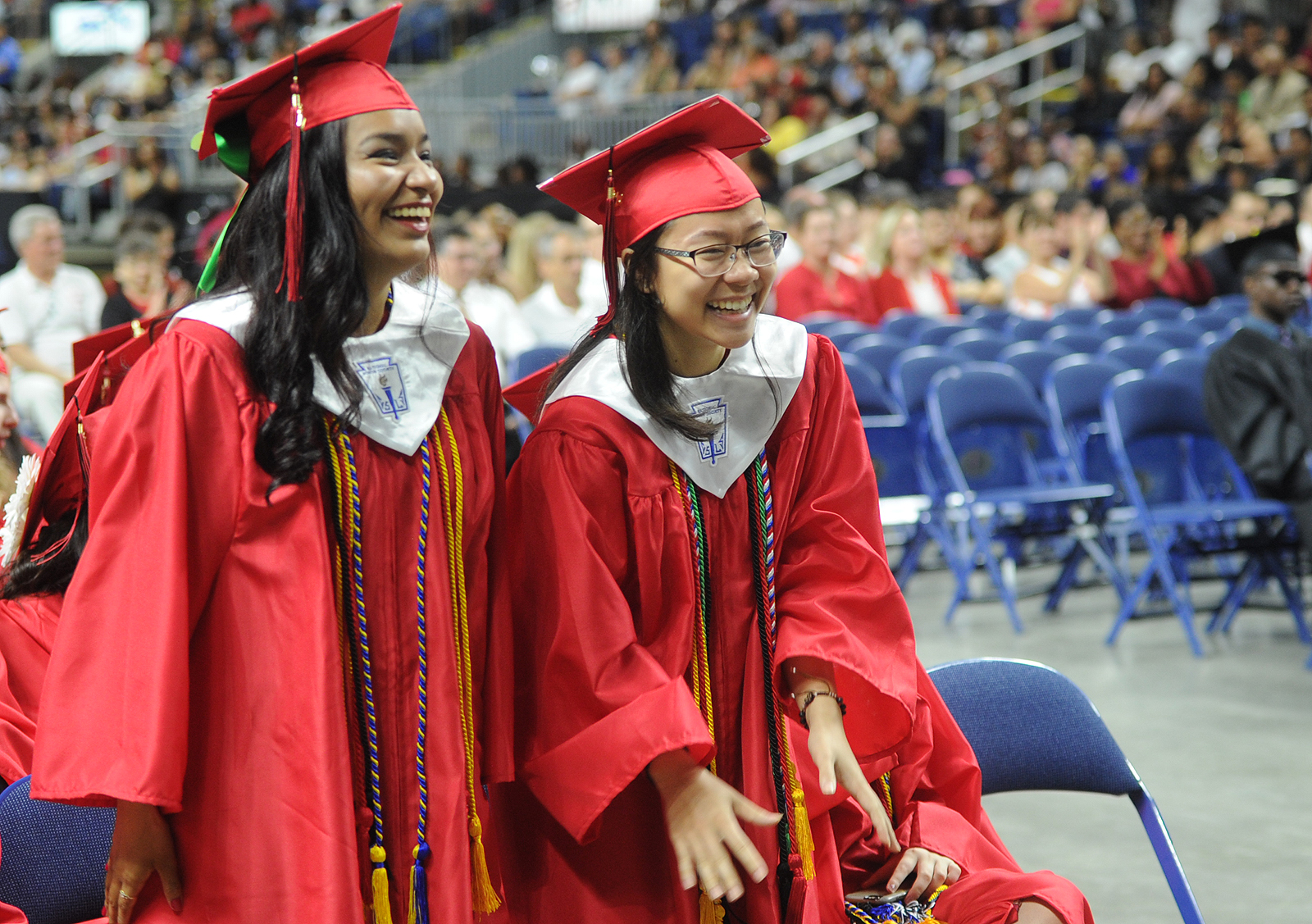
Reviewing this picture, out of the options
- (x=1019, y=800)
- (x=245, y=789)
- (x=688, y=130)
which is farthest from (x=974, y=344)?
(x=245, y=789)

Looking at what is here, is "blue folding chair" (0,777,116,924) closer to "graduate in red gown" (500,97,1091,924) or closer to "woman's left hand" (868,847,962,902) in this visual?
"graduate in red gown" (500,97,1091,924)

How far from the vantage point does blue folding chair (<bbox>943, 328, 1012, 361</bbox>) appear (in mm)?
6547

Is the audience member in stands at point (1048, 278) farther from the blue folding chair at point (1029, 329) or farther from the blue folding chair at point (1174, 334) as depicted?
the blue folding chair at point (1174, 334)

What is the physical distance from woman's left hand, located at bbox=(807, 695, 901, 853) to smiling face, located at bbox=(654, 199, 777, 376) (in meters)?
0.50

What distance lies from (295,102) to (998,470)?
4511 millimetres

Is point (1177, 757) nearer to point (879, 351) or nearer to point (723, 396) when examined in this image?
point (723, 396)

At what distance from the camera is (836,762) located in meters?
1.69

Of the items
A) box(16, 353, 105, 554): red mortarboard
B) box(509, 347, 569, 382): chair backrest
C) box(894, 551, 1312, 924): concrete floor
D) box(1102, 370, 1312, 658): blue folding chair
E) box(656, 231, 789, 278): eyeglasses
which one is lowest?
box(894, 551, 1312, 924): concrete floor

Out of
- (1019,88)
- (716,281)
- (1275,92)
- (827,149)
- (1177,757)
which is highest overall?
(1019,88)

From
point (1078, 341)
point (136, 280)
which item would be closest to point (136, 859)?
point (136, 280)

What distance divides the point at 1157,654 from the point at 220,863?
412 cm

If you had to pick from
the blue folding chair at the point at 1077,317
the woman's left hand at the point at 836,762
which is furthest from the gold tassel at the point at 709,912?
the blue folding chair at the point at 1077,317

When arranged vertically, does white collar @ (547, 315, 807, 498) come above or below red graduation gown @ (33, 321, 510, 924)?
above

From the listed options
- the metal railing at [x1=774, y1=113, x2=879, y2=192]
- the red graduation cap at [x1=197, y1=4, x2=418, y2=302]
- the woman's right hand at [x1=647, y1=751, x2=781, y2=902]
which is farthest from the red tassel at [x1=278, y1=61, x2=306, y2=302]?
the metal railing at [x1=774, y1=113, x2=879, y2=192]
